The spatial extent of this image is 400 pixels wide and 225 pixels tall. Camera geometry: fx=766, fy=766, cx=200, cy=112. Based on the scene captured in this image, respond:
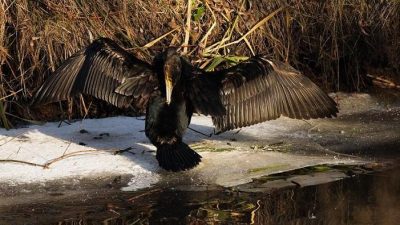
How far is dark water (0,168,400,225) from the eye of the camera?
4613 mm

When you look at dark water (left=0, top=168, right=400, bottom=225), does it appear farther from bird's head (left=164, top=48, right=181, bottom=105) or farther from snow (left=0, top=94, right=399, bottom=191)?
bird's head (left=164, top=48, right=181, bottom=105)

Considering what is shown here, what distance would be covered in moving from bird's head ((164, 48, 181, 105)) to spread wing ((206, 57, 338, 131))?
1.13 feet

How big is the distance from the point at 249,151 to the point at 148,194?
4.17ft

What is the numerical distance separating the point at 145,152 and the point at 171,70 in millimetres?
778

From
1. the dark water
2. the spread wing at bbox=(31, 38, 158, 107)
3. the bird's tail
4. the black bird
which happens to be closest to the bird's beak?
the black bird

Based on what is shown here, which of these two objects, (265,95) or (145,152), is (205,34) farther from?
(145,152)

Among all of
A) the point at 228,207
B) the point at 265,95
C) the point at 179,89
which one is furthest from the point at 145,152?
the point at 228,207

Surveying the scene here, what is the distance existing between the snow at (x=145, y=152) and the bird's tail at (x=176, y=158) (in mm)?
122

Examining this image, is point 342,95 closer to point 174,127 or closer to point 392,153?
point 392,153

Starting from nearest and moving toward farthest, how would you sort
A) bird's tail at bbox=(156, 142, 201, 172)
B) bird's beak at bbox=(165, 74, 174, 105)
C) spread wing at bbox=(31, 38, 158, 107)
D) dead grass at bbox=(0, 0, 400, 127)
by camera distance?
1. bird's tail at bbox=(156, 142, 201, 172)
2. bird's beak at bbox=(165, 74, 174, 105)
3. spread wing at bbox=(31, 38, 158, 107)
4. dead grass at bbox=(0, 0, 400, 127)

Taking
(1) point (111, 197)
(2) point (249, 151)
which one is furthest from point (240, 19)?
(1) point (111, 197)

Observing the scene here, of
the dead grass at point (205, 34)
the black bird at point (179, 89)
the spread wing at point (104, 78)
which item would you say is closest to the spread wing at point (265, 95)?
the black bird at point (179, 89)

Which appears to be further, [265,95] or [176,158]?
[265,95]

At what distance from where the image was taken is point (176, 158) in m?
5.46
